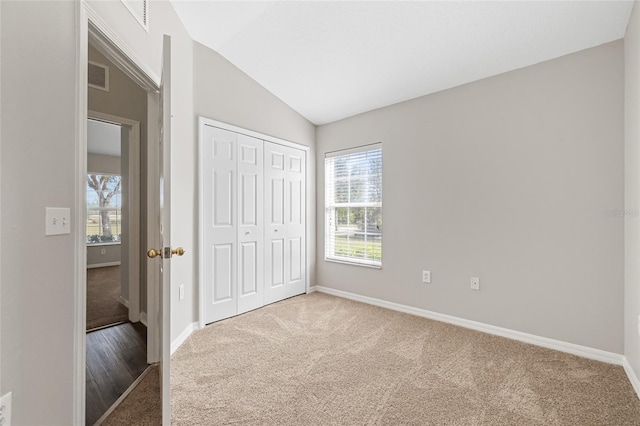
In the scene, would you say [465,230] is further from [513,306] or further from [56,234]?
[56,234]

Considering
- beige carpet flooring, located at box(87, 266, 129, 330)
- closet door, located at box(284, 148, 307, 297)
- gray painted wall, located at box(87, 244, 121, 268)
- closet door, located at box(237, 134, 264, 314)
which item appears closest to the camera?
beige carpet flooring, located at box(87, 266, 129, 330)

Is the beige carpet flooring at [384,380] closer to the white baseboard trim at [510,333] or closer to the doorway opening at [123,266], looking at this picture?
the white baseboard trim at [510,333]

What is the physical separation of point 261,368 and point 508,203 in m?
2.55

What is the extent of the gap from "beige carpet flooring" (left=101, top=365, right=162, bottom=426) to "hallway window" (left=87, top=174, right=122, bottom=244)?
5.12m

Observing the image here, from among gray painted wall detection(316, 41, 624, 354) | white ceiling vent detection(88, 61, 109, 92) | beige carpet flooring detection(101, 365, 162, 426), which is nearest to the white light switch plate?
beige carpet flooring detection(101, 365, 162, 426)

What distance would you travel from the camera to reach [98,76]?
2.84 meters

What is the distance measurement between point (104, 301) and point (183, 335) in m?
1.86

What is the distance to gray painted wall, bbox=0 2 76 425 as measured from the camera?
1.08 meters

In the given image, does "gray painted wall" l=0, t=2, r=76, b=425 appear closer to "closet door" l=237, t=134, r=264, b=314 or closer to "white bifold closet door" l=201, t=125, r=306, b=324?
"white bifold closet door" l=201, t=125, r=306, b=324

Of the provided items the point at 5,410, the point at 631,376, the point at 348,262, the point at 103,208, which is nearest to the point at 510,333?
the point at 631,376

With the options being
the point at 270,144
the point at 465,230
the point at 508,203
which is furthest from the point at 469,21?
the point at 270,144

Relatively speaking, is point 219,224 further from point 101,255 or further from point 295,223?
point 101,255

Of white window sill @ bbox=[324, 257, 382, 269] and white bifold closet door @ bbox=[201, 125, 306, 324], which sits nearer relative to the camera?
white bifold closet door @ bbox=[201, 125, 306, 324]

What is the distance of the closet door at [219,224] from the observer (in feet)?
9.71
